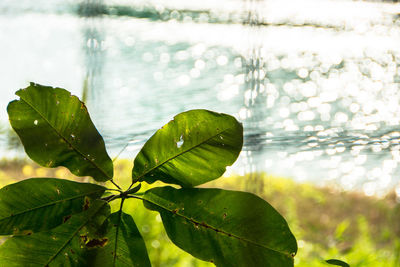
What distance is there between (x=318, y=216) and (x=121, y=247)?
34 cm

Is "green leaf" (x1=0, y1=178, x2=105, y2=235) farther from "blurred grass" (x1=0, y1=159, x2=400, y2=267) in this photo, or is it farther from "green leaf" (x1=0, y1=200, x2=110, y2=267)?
"blurred grass" (x1=0, y1=159, x2=400, y2=267)

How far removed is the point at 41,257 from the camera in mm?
262

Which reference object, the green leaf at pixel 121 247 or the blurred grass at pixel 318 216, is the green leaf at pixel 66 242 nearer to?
the green leaf at pixel 121 247

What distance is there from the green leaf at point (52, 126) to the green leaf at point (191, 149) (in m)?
0.04

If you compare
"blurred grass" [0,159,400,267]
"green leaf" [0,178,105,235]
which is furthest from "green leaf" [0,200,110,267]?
"blurred grass" [0,159,400,267]

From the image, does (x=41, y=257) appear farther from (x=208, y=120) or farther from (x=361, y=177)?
(x=361, y=177)

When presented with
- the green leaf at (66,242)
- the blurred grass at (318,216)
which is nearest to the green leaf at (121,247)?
the green leaf at (66,242)

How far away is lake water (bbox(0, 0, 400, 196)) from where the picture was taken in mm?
352

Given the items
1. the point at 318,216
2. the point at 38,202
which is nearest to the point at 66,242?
the point at 38,202

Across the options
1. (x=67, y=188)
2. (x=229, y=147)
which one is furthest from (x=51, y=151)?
(x=229, y=147)

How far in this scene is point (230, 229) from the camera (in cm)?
25

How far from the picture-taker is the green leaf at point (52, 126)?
0.26 m

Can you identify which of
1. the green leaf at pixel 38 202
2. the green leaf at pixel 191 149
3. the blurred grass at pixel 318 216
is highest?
the green leaf at pixel 191 149

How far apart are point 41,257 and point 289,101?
0.27 m
